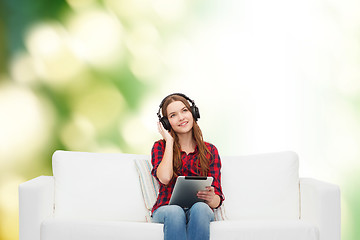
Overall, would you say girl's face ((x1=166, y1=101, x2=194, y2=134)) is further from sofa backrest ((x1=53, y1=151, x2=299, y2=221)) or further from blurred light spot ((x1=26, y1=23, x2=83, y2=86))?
blurred light spot ((x1=26, y1=23, x2=83, y2=86))

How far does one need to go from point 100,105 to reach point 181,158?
1125mm

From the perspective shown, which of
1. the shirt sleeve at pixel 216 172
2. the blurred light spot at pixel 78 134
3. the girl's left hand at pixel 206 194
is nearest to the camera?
the girl's left hand at pixel 206 194

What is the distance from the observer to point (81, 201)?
8.72 feet

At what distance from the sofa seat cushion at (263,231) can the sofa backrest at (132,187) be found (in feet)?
1.22

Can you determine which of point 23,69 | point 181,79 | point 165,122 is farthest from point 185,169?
point 23,69

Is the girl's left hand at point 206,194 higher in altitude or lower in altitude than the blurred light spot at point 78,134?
lower

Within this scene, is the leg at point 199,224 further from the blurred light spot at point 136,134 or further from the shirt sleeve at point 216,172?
the blurred light spot at point 136,134

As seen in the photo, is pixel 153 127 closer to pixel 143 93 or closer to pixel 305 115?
pixel 143 93

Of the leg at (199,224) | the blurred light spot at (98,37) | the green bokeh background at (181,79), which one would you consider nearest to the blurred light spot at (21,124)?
the green bokeh background at (181,79)

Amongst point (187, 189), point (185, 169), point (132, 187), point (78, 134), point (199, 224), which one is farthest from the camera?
point (78, 134)

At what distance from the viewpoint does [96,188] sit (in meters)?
A: 2.71

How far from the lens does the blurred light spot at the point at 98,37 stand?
3594 millimetres

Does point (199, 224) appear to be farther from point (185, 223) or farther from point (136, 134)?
point (136, 134)

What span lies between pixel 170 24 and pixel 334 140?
147cm
